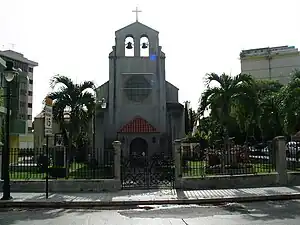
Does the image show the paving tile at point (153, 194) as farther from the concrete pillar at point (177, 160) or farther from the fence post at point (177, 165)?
the concrete pillar at point (177, 160)

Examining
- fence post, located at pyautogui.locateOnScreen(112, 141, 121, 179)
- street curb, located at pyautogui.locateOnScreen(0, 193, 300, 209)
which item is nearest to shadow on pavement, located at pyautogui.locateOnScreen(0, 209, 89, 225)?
street curb, located at pyautogui.locateOnScreen(0, 193, 300, 209)

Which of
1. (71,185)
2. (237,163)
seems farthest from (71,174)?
(237,163)

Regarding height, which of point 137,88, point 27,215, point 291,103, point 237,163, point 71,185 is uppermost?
point 137,88

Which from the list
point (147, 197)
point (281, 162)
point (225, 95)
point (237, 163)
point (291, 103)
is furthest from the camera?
point (291, 103)

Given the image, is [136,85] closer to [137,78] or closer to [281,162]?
[137,78]

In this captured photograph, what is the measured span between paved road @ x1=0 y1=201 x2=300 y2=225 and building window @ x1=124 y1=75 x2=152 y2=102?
18.6m

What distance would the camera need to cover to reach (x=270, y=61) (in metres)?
89.9

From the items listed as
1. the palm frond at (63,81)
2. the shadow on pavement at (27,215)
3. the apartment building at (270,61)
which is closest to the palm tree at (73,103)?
the palm frond at (63,81)

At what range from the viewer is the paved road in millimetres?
9055

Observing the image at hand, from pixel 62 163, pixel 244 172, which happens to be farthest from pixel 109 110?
pixel 244 172

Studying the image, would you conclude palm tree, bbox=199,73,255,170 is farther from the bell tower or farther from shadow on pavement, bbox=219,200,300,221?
the bell tower

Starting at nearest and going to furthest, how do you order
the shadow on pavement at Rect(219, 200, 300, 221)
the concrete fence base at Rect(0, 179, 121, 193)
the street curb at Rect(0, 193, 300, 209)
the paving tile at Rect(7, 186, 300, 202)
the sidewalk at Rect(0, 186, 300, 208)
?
1. the shadow on pavement at Rect(219, 200, 300, 221)
2. the street curb at Rect(0, 193, 300, 209)
3. the sidewalk at Rect(0, 186, 300, 208)
4. the paving tile at Rect(7, 186, 300, 202)
5. the concrete fence base at Rect(0, 179, 121, 193)

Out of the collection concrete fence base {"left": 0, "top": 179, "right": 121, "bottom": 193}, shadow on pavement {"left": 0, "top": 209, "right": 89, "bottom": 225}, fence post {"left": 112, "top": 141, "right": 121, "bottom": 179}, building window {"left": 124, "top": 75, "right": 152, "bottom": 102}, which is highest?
building window {"left": 124, "top": 75, "right": 152, "bottom": 102}

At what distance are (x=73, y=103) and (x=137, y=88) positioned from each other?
949cm
